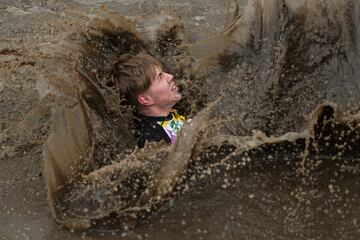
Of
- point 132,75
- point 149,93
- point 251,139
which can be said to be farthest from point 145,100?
point 251,139

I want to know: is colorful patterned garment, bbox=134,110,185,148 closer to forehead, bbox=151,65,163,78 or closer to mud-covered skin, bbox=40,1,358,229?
mud-covered skin, bbox=40,1,358,229

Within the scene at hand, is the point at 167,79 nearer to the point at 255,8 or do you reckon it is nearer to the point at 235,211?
the point at 255,8

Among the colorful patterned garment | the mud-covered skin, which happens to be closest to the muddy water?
the mud-covered skin

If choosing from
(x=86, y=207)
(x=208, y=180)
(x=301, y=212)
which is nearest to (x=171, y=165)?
(x=208, y=180)

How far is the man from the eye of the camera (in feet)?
16.0

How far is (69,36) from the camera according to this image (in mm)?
5156

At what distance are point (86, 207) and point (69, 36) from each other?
4.98 feet

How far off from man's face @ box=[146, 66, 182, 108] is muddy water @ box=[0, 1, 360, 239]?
0.14 m

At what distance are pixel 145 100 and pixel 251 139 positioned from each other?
894 mm

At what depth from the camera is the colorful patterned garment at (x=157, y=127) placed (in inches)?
188

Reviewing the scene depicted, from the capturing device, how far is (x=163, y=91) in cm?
489

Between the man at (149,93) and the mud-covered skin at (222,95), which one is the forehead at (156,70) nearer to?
the man at (149,93)

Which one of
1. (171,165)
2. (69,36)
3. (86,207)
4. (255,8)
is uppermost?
(255,8)

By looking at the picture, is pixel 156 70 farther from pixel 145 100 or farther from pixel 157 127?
pixel 157 127
